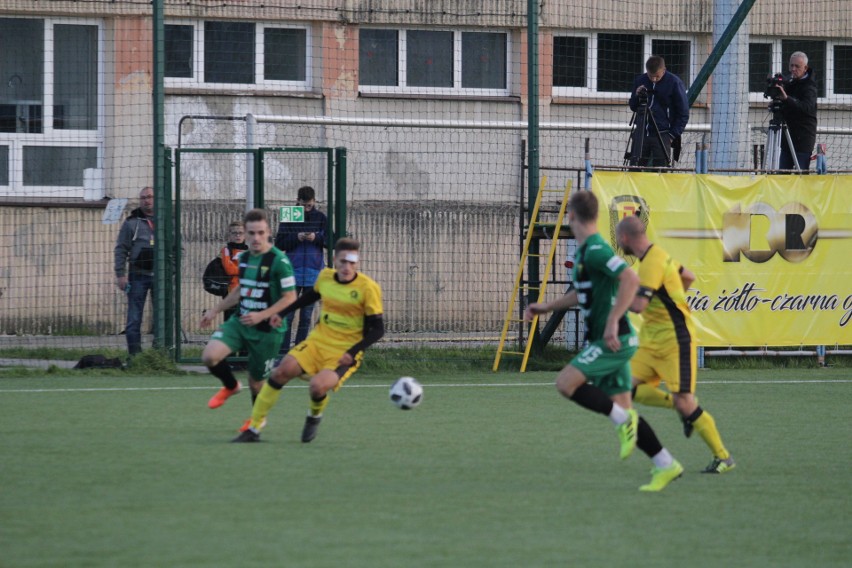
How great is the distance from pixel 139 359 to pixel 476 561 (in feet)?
29.3

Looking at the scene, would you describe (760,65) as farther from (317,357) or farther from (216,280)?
(317,357)

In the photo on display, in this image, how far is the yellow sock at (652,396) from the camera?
28.6 feet

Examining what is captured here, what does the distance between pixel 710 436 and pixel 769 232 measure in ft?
23.5

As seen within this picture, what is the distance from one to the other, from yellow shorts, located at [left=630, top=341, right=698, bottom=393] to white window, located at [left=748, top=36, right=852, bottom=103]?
12972 mm

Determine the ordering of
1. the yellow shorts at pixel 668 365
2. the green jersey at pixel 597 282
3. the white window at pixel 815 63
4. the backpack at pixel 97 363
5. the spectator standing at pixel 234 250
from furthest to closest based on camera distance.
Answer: the white window at pixel 815 63
the backpack at pixel 97 363
the spectator standing at pixel 234 250
the yellow shorts at pixel 668 365
the green jersey at pixel 597 282

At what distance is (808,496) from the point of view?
24.7ft

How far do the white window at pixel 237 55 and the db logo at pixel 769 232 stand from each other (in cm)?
709

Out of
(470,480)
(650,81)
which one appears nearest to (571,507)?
(470,480)

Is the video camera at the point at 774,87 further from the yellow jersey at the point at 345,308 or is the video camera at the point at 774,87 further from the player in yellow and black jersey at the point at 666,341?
the yellow jersey at the point at 345,308

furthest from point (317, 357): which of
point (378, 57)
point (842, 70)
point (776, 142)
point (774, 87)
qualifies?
point (842, 70)

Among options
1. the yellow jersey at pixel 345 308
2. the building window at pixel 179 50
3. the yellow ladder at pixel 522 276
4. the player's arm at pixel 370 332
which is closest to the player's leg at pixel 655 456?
the player's arm at pixel 370 332

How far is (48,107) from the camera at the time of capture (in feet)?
58.7

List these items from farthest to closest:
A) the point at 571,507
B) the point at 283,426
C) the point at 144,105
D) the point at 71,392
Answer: the point at 144,105 → the point at 71,392 → the point at 283,426 → the point at 571,507

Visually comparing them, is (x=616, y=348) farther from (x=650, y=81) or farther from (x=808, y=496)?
(x=650, y=81)
